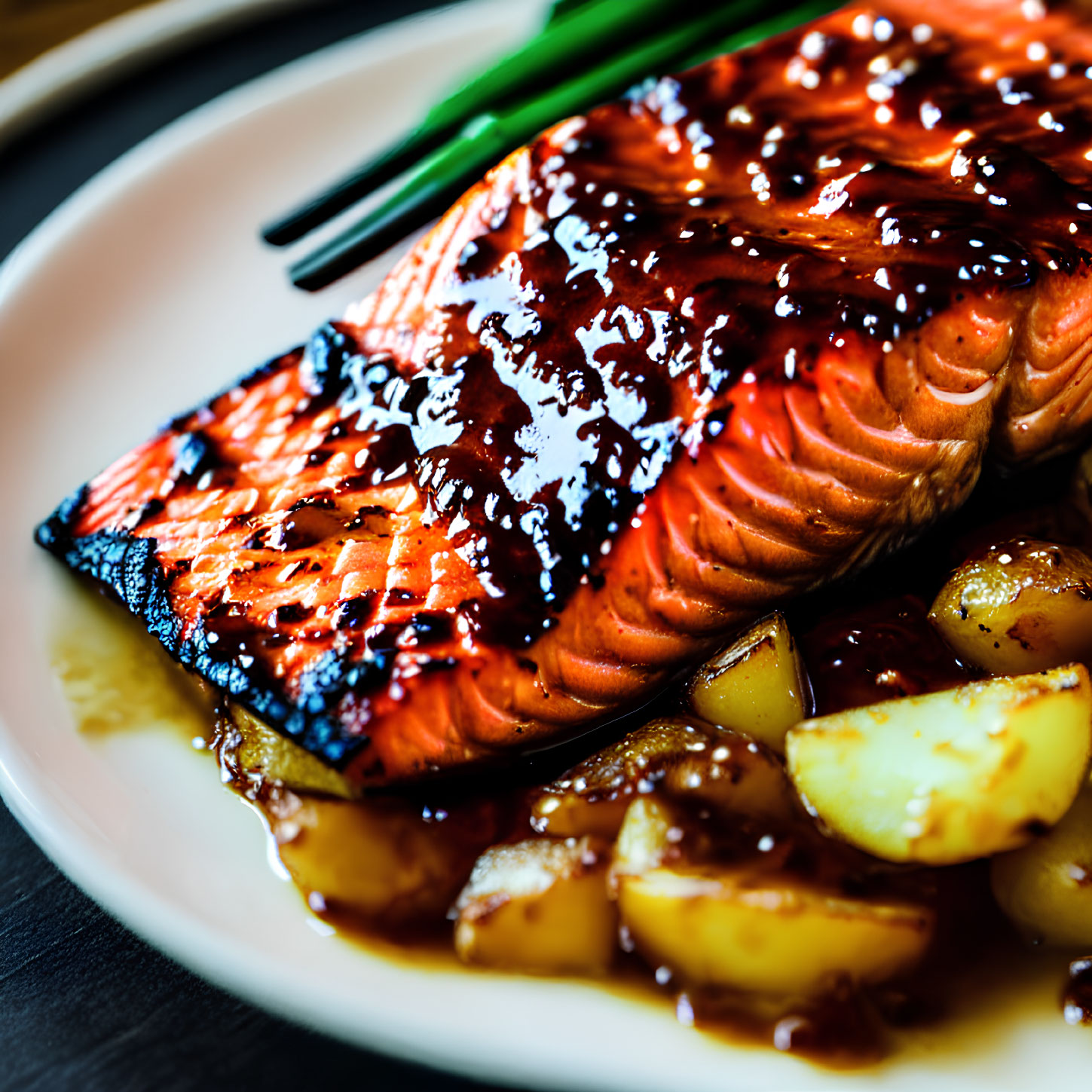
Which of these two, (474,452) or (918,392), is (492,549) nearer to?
(474,452)

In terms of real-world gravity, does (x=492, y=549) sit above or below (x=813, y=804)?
above

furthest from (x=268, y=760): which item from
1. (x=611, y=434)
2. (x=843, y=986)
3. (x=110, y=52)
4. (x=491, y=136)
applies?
(x=110, y=52)

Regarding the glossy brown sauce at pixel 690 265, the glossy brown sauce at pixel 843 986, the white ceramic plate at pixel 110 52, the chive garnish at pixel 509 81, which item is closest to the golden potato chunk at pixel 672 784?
the glossy brown sauce at pixel 843 986

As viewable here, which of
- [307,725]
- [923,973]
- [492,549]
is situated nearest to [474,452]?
[492,549]

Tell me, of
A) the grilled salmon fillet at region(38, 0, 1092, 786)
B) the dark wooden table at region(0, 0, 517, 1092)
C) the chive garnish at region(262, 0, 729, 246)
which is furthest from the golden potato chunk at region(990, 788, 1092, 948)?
the chive garnish at region(262, 0, 729, 246)

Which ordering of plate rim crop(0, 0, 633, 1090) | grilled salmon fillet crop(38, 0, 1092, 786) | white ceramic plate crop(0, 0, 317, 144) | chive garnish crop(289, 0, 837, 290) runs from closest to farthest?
plate rim crop(0, 0, 633, 1090), grilled salmon fillet crop(38, 0, 1092, 786), chive garnish crop(289, 0, 837, 290), white ceramic plate crop(0, 0, 317, 144)

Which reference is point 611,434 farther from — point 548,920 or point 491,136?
point 491,136

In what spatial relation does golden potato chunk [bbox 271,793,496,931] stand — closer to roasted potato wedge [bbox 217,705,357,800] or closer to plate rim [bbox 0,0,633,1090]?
roasted potato wedge [bbox 217,705,357,800]
